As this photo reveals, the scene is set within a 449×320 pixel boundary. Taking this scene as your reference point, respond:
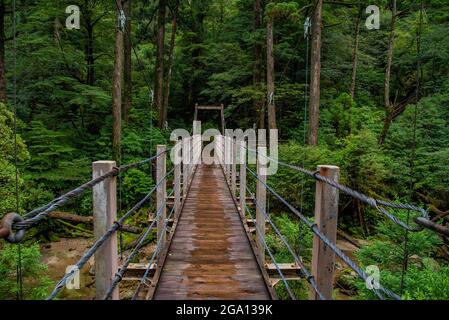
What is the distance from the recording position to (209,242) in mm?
3604

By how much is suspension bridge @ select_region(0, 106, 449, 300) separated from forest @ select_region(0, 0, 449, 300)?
1.38m

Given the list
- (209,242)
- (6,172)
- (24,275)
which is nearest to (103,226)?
(209,242)

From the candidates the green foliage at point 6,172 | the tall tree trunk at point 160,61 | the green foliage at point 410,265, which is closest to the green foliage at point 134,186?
the green foliage at point 6,172

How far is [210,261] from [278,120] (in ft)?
43.1

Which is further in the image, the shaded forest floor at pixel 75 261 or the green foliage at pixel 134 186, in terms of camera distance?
the green foliage at pixel 134 186

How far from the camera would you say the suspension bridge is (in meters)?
1.22

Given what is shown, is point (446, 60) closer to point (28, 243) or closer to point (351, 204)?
point (351, 204)

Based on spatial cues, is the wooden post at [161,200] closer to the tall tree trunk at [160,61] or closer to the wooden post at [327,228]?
the wooden post at [327,228]

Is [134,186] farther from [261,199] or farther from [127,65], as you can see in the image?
[261,199]

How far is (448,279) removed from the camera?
4391 millimetres

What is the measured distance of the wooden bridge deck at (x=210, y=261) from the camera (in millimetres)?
2484

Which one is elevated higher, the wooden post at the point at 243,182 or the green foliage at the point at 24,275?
the wooden post at the point at 243,182
